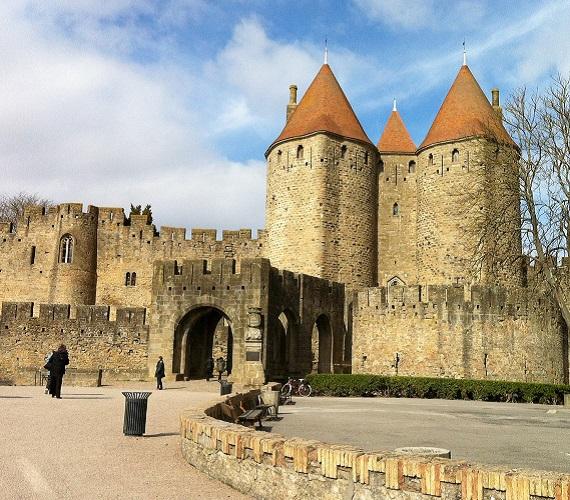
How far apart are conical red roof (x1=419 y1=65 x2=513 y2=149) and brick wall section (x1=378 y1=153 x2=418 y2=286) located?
1.81 metres

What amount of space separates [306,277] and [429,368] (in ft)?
19.2

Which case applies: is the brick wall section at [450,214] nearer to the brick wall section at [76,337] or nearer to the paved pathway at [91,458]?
the brick wall section at [76,337]

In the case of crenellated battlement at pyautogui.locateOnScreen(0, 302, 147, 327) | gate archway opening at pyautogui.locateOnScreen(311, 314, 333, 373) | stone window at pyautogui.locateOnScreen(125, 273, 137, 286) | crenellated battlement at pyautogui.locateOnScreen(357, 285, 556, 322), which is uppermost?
stone window at pyautogui.locateOnScreen(125, 273, 137, 286)

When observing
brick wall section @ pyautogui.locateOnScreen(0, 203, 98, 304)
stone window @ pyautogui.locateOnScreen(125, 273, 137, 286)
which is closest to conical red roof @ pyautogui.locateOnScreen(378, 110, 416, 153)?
stone window @ pyautogui.locateOnScreen(125, 273, 137, 286)

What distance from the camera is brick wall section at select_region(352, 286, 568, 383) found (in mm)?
25016

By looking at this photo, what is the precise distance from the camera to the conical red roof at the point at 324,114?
32.4 metres

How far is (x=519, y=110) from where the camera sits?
72.6ft

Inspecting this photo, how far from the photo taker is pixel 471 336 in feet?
82.5

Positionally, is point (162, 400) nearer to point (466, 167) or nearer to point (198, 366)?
point (198, 366)

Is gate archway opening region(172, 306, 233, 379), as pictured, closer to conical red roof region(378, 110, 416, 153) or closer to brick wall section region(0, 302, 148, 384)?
brick wall section region(0, 302, 148, 384)

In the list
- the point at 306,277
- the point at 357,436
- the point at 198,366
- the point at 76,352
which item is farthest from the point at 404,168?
the point at 357,436

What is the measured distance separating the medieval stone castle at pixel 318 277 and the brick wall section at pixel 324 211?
0.07 m

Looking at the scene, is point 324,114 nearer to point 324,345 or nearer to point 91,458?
point 324,345

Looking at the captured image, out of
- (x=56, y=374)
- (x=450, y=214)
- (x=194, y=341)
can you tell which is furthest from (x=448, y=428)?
(x=450, y=214)
